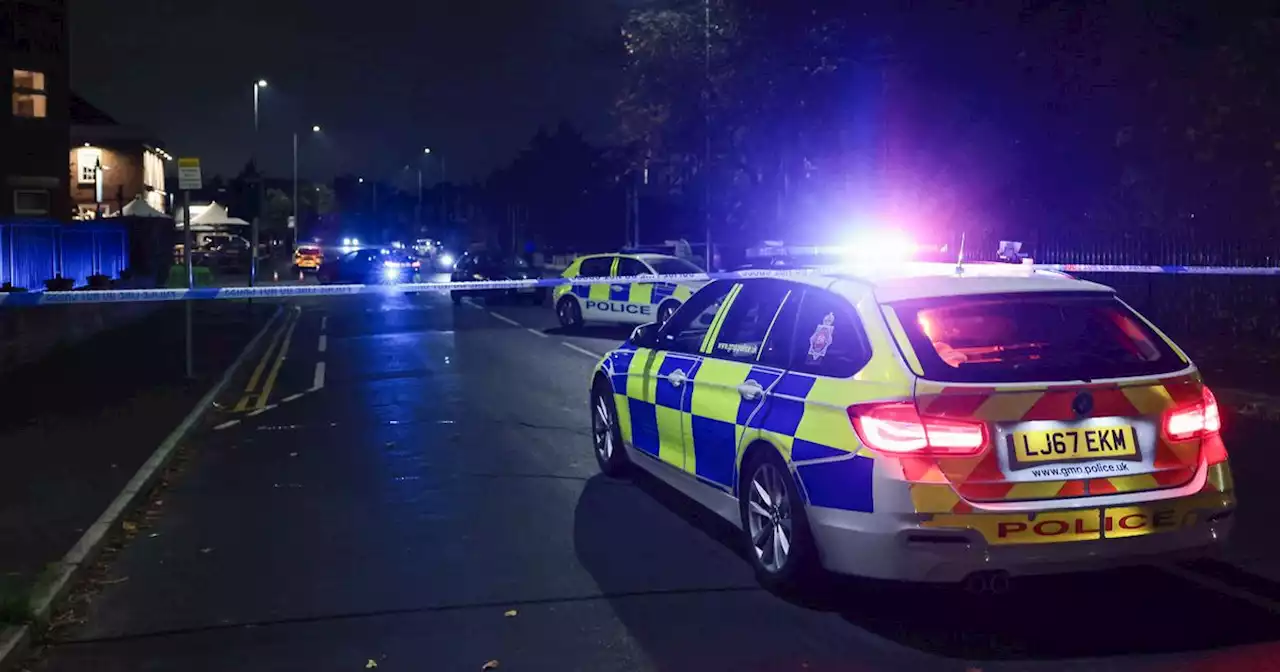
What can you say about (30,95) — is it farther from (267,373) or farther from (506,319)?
(267,373)

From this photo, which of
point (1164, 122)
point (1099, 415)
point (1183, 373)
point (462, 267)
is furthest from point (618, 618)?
point (462, 267)

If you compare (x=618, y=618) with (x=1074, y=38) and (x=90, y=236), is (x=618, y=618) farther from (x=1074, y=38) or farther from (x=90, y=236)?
(x=90, y=236)

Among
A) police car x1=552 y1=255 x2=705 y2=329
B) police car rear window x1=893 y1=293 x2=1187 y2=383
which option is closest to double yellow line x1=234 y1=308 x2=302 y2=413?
police car x1=552 y1=255 x2=705 y2=329

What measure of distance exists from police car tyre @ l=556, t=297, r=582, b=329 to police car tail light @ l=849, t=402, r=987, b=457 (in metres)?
18.0

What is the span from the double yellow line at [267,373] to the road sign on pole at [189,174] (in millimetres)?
2578

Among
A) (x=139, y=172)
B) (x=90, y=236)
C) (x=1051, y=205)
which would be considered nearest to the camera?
(x=1051, y=205)

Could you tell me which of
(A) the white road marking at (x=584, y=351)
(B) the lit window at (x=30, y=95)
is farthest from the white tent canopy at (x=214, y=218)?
(A) the white road marking at (x=584, y=351)

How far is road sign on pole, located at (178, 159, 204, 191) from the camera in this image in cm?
1634

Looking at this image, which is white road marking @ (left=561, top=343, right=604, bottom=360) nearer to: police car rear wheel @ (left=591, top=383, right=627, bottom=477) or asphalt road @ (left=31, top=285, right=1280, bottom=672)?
asphalt road @ (left=31, top=285, right=1280, bottom=672)

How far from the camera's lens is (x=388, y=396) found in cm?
1412

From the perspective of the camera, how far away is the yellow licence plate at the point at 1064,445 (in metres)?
5.41

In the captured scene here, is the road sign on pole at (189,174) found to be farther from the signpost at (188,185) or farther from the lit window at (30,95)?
the lit window at (30,95)

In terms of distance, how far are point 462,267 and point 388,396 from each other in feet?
70.2

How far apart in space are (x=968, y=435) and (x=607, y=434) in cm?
402
